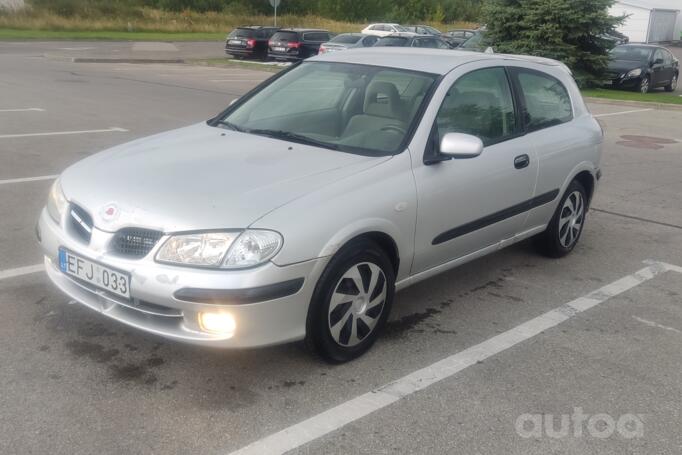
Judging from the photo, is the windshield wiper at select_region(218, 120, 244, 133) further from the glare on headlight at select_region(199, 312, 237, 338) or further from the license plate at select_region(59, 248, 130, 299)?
the glare on headlight at select_region(199, 312, 237, 338)

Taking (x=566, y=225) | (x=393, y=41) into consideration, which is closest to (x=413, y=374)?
(x=566, y=225)

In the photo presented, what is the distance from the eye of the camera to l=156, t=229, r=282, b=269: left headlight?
3.29 metres

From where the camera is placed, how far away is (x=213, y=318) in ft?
10.9

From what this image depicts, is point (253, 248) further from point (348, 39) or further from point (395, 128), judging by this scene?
point (348, 39)

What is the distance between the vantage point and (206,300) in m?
3.26

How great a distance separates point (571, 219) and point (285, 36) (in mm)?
24614

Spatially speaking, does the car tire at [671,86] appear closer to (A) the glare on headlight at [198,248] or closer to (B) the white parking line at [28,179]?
(B) the white parking line at [28,179]

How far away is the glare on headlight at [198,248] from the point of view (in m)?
3.30

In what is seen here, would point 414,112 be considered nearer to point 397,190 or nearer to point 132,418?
point 397,190

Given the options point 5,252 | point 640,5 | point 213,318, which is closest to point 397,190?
point 213,318

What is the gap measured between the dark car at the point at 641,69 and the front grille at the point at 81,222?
63.9ft

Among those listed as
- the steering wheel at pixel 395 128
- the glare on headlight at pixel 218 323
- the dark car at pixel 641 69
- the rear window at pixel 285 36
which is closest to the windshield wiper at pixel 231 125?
the steering wheel at pixel 395 128

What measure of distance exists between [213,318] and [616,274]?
3.47m

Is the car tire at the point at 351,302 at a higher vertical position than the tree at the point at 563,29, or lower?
lower
